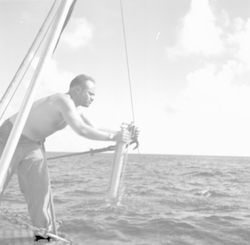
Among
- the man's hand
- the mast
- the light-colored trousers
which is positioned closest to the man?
the light-colored trousers

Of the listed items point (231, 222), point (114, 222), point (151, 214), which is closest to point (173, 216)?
point (151, 214)

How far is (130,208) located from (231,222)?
266 centimetres

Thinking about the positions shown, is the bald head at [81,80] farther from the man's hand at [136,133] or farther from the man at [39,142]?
the man's hand at [136,133]

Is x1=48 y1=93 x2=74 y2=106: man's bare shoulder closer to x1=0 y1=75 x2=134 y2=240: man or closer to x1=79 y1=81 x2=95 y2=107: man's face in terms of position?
x1=0 y1=75 x2=134 y2=240: man

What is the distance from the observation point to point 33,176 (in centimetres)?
273

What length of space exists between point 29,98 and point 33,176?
132 centimetres

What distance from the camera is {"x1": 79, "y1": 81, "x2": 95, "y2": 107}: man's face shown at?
2611 millimetres

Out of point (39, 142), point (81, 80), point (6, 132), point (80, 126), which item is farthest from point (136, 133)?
point (6, 132)

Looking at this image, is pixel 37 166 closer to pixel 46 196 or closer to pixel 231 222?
pixel 46 196

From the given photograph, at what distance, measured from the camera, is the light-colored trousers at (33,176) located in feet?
8.95

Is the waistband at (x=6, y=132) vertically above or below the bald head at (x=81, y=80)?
below

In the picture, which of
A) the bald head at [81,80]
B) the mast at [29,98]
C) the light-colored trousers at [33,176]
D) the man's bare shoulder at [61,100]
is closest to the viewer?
the mast at [29,98]

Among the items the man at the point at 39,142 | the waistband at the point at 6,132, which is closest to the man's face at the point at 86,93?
the man at the point at 39,142

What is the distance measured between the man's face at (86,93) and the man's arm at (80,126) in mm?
134
